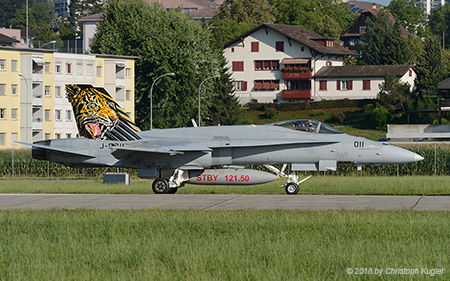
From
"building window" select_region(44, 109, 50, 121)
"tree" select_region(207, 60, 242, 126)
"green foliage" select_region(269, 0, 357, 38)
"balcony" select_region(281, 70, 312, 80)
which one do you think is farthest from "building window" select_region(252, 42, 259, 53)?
"building window" select_region(44, 109, 50, 121)

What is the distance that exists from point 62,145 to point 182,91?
5327 centimetres

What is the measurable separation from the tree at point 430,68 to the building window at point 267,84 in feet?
66.1

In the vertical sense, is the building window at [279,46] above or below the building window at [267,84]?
above

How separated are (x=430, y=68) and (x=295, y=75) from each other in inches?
748

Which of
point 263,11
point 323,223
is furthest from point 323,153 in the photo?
point 263,11

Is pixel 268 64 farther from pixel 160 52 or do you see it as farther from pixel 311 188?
pixel 311 188

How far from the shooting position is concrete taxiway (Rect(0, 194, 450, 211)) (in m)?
21.0

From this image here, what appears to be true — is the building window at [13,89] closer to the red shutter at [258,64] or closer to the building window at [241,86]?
the building window at [241,86]

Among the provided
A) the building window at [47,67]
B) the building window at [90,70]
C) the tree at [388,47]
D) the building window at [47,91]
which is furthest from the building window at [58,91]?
the tree at [388,47]

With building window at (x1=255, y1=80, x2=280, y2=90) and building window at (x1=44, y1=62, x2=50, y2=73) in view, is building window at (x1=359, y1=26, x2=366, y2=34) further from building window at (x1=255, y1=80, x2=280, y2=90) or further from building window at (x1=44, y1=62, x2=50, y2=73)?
building window at (x1=44, y1=62, x2=50, y2=73)

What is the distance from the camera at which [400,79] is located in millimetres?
100062

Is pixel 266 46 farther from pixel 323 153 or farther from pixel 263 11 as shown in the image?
pixel 323 153

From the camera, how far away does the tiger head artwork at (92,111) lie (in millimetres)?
27578

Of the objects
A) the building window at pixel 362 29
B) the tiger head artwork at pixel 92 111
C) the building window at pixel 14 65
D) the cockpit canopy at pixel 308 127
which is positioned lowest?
the cockpit canopy at pixel 308 127
